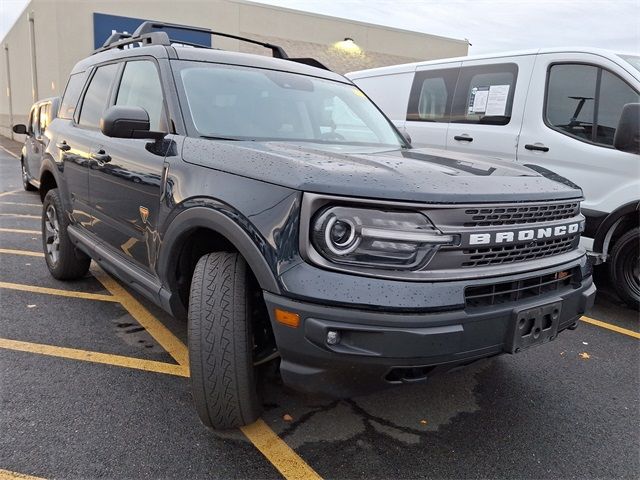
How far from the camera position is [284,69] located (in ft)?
11.8

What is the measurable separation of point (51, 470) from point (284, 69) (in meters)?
2.70

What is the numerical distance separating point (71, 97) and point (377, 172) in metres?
3.66

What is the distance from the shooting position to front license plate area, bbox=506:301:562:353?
84.0 inches

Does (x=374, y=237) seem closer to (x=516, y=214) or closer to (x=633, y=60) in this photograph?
(x=516, y=214)

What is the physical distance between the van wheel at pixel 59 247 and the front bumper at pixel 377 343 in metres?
2.99

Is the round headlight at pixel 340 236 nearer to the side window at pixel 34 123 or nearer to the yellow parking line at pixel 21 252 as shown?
the yellow parking line at pixel 21 252

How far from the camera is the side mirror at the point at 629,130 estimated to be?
400 cm

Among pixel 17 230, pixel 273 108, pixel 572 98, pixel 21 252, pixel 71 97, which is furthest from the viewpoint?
pixel 17 230

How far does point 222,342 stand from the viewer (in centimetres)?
222

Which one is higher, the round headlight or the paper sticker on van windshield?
the paper sticker on van windshield

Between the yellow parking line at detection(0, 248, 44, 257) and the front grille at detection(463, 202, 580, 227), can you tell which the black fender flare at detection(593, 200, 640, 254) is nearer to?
the front grille at detection(463, 202, 580, 227)

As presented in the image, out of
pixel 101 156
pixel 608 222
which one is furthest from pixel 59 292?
pixel 608 222

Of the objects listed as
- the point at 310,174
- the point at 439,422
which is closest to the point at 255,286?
the point at 310,174

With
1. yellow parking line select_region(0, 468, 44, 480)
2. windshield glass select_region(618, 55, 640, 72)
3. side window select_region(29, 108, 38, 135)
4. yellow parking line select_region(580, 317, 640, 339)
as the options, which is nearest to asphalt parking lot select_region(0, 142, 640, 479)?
yellow parking line select_region(0, 468, 44, 480)
